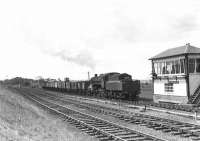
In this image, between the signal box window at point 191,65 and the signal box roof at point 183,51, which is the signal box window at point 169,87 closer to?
the signal box window at point 191,65

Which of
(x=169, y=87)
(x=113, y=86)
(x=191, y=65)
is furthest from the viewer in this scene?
(x=113, y=86)

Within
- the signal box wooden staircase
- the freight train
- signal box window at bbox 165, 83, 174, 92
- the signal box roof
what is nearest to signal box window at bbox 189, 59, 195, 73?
the signal box roof

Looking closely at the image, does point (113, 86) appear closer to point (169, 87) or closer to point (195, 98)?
point (169, 87)

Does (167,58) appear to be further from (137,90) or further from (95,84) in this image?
(95,84)

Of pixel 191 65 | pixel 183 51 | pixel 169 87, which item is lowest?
pixel 169 87

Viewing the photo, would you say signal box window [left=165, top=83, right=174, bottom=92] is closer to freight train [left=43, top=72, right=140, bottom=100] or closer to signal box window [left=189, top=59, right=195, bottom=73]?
signal box window [left=189, top=59, right=195, bottom=73]

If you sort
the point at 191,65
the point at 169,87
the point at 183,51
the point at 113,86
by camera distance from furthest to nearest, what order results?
the point at 113,86, the point at 169,87, the point at 183,51, the point at 191,65

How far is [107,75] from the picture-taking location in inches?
1567

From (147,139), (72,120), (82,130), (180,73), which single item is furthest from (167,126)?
(180,73)

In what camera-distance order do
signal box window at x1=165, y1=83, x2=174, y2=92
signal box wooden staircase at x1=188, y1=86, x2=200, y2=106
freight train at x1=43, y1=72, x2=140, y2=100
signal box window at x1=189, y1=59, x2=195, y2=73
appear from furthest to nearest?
freight train at x1=43, y1=72, x2=140, y2=100 < signal box window at x1=165, y1=83, x2=174, y2=92 < signal box window at x1=189, y1=59, x2=195, y2=73 < signal box wooden staircase at x1=188, y1=86, x2=200, y2=106

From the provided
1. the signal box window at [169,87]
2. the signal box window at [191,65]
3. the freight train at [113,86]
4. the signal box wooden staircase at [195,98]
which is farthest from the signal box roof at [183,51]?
the freight train at [113,86]

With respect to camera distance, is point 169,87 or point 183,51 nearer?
point 183,51

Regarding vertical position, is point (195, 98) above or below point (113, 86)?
below

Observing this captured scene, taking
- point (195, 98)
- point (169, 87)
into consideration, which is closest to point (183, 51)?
point (169, 87)
